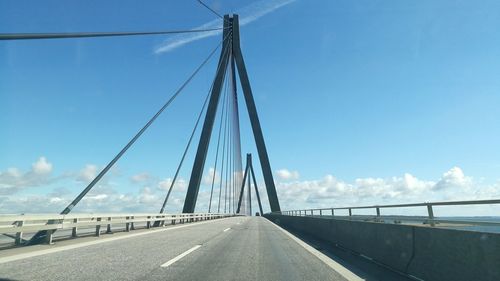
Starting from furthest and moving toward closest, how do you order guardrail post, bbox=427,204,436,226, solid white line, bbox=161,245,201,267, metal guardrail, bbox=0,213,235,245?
metal guardrail, bbox=0,213,235,245 → guardrail post, bbox=427,204,436,226 → solid white line, bbox=161,245,201,267

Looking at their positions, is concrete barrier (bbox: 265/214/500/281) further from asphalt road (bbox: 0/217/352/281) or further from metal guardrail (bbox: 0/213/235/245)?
metal guardrail (bbox: 0/213/235/245)

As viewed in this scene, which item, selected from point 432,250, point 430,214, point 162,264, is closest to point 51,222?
point 162,264

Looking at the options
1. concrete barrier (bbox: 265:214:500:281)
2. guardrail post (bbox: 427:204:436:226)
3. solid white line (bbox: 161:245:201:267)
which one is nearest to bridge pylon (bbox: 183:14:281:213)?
solid white line (bbox: 161:245:201:267)

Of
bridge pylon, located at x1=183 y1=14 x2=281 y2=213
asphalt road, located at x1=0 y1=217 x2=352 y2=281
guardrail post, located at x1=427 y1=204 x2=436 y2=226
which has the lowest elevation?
asphalt road, located at x1=0 y1=217 x2=352 y2=281

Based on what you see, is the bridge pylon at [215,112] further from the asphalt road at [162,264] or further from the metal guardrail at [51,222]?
the asphalt road at [162,264]

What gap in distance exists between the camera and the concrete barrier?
5344mm

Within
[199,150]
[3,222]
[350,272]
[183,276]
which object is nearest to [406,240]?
[350,272]

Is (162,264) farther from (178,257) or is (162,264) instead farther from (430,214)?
(430,214)

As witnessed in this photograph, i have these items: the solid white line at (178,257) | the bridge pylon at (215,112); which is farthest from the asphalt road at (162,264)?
the bridge pylon at (215,112)

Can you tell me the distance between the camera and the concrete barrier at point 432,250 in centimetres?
534

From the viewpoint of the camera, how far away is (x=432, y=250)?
6.74 meters

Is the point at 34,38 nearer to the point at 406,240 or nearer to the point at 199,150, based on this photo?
the point at 406,240

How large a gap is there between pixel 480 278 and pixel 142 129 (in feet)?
64.6

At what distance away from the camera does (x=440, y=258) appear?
21.2 ft
